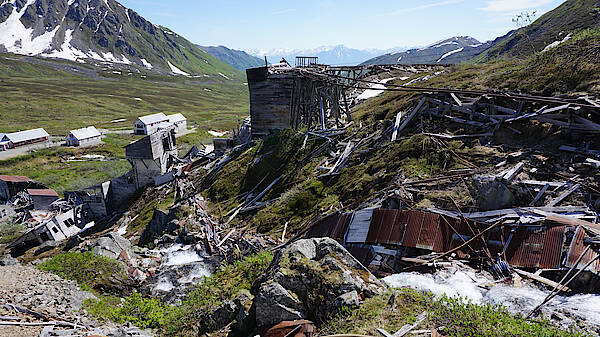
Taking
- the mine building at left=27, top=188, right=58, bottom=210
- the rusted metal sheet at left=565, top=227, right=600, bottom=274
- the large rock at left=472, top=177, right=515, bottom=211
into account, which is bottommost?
the mine building at left=27, top=188, right=58, bottom=210

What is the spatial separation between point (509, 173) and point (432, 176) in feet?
8.13

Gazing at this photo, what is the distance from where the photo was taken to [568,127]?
1123 cm

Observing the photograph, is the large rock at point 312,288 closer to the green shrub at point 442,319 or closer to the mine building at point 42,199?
the green shrub at point 442,319

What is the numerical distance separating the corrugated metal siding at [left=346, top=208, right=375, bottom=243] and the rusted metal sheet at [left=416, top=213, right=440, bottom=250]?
1.61 meters

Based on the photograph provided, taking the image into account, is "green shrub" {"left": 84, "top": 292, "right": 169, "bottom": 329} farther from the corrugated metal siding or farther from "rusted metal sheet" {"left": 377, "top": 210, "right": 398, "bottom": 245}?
"rusted metal sheet" {"left": 377, "top": 210, "right": 398, "bottom": 245}

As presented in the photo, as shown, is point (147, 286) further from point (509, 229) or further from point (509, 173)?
point (509, 173)

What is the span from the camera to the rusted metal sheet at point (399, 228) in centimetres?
950

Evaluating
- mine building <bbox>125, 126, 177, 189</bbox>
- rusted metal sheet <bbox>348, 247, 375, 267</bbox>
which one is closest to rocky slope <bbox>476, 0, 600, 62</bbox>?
rusted metal sheet <bbox>348, 247, 375, 267</bbox>

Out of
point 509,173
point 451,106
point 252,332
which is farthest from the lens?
point 451,106

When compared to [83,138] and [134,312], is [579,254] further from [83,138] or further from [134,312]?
[83,138]

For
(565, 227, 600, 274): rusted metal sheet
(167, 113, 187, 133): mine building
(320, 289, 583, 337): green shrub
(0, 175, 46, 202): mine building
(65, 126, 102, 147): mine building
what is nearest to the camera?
(320, 289, 583, 337): green shrub


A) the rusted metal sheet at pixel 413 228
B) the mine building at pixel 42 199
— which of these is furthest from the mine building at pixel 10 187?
the rusted metal sheet at pixel 413 228

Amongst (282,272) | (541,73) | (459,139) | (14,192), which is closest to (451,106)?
(459,139)

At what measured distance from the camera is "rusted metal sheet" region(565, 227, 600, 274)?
6.81 meters
